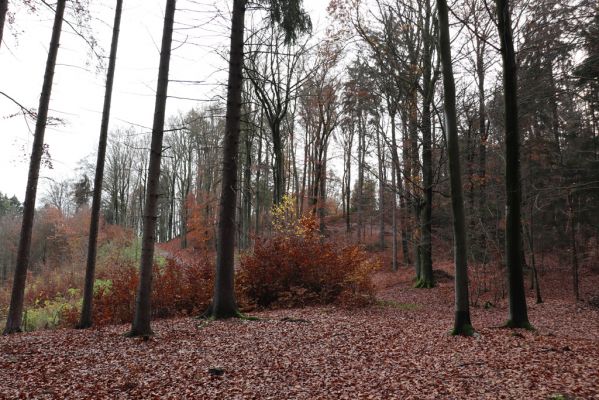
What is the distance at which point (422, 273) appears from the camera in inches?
705

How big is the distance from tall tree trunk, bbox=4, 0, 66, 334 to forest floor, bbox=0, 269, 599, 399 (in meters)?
1.44

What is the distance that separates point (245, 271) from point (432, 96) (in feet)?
32.3

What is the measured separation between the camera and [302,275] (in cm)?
1259

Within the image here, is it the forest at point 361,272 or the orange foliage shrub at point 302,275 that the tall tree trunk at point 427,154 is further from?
the orange foliage shrub at point 302,275

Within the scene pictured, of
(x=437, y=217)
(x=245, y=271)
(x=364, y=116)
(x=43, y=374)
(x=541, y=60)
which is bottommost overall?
(x=43, y=374)

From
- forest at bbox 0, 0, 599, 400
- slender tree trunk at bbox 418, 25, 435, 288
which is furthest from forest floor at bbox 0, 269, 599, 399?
slender tree trunk at bbox 418, 25, 435, 288

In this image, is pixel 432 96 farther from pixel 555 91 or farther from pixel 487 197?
pixel 555 91

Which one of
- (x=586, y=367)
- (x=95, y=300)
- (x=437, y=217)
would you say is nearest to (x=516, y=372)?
(x=586, y=367)

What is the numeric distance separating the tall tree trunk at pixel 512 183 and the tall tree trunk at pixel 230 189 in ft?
18.4

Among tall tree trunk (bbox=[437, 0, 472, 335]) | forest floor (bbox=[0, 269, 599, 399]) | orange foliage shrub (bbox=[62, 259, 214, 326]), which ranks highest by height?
tall tree trunk (bbox=[437, 0, 472, 335])

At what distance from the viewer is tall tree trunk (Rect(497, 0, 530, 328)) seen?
8508 millimetres

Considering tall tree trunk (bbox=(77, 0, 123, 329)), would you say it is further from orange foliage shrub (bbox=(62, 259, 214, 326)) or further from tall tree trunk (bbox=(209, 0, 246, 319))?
tall tree trunk (bbox=(209, 0, 246, 319))

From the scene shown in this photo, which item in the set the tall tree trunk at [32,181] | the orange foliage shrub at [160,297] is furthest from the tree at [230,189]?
the tall tree trunk at [32,181]

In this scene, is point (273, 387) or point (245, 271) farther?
point (245, 271)
